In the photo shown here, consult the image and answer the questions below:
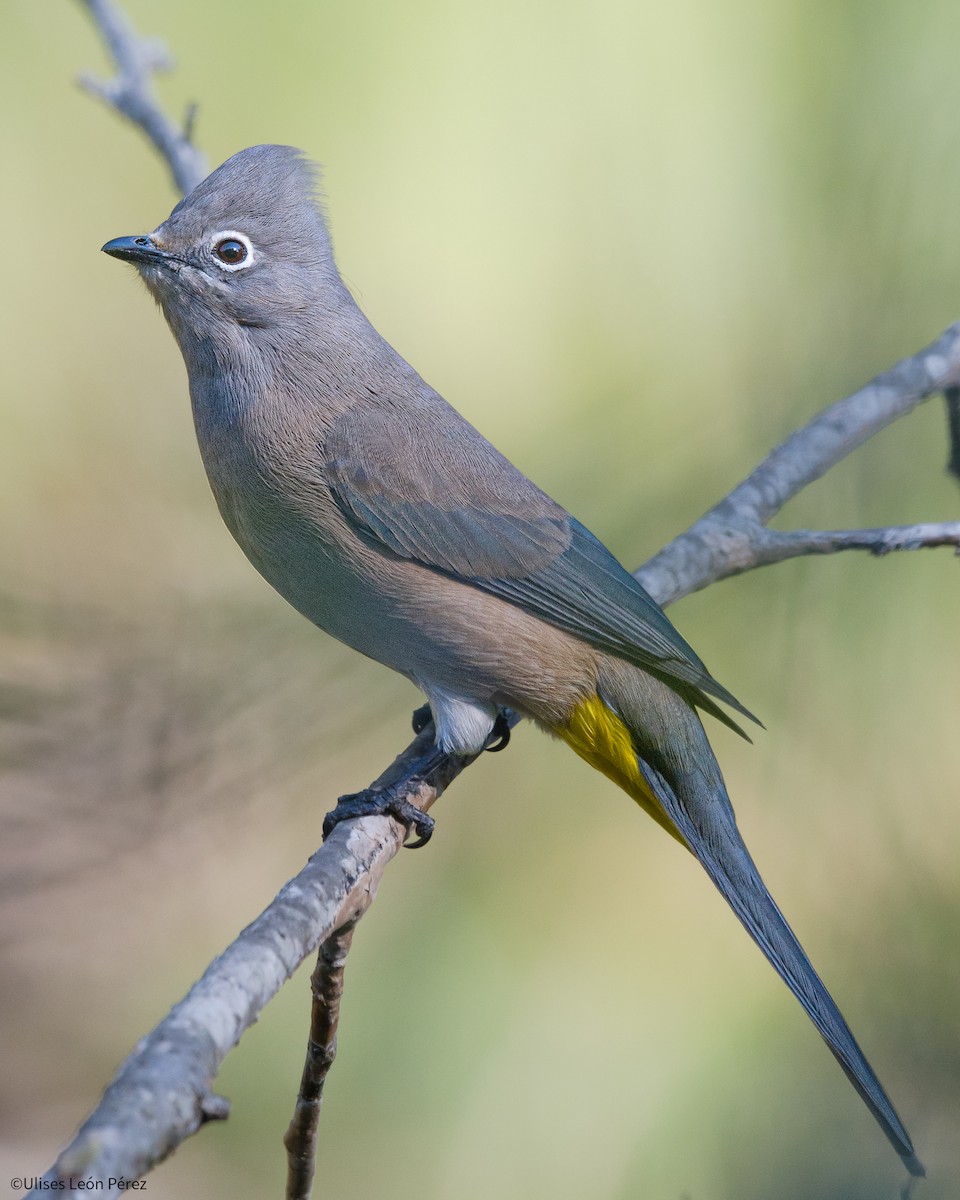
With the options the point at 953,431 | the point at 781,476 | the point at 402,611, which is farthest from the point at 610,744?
the point at 953,431

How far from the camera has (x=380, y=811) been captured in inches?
87.9

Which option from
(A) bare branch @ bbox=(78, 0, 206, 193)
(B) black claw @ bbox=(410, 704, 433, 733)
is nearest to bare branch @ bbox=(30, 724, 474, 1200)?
(B) black claw @ bbox=(410, 704, 433, 733)

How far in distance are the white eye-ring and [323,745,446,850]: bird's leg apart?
1136 millimetres

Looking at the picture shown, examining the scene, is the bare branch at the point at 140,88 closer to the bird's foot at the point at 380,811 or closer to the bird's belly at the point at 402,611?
the bird's belly at the point at 402,611

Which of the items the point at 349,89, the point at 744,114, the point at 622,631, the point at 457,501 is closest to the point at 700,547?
the point at 622,631

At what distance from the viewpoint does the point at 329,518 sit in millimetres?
2312

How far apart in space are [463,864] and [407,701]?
0.46 m

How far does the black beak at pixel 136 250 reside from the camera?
7.88 ft

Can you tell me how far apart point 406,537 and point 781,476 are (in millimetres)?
1067

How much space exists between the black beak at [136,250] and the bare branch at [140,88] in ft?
3.33

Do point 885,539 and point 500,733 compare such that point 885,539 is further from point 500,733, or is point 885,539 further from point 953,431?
point 500,733

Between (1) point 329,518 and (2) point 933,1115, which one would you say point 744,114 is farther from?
(2) point 933,1115

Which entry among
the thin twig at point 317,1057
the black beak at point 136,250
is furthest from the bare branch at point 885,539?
the black beak at point 136,250

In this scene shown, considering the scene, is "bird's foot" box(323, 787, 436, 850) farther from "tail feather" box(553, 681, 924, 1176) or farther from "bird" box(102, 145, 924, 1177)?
"tail feather" box(553, 681, 924, 1176)
